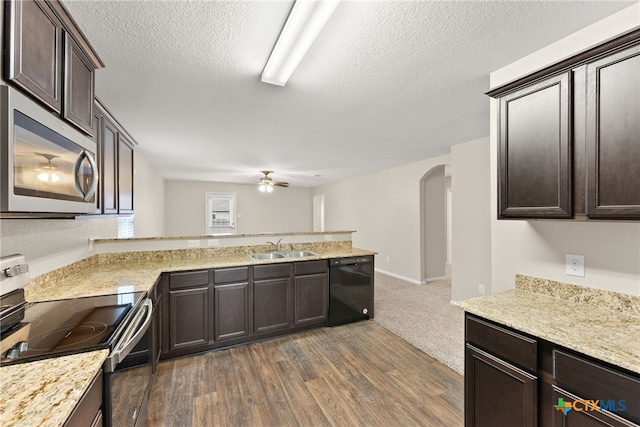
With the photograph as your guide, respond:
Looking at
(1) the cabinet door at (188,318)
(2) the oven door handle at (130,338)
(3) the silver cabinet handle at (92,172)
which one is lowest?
(1) the cabinet door at (188,318)

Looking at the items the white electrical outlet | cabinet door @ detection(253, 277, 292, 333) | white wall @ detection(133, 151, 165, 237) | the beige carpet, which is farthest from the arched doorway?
white wall @ detection(133, 151, 165, 237)

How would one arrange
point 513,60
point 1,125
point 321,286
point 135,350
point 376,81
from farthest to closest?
point 321,286 < point 376,81 < point 513,60 < point 135,350 < point 1,125

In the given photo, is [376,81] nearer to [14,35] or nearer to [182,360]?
[14,35]

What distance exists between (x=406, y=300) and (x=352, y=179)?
3983 mm

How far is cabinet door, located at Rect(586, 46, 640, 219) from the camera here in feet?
4.00

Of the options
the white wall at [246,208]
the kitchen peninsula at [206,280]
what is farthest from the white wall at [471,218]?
the white wall at [246,208]

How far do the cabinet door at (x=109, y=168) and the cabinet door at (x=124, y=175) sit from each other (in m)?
0.12

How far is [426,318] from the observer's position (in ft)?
11.7

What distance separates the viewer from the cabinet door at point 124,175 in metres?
2.65

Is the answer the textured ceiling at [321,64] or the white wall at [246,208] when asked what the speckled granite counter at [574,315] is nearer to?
the textured ceiling at [321,64]

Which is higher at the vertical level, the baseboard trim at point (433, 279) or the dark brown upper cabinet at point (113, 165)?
the dark brown upper cabinet at point (113, 165)

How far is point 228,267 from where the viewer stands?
9.12 ft

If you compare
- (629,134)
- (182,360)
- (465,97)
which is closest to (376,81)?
(465,97)

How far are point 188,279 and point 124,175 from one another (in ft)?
4.28
